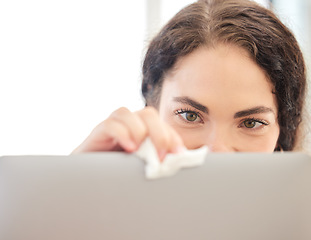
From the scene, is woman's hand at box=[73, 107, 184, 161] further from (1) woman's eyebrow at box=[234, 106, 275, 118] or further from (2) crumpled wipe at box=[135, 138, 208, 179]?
(1) woman's eyebrow at box=[234, 106, 275, 118]

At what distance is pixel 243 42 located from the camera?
843 mm

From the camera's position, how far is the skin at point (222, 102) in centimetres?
75

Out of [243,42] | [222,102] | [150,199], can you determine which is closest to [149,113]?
[150,199]

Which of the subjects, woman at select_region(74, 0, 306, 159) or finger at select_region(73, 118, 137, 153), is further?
woman at select_region(74, 0, 306, 159)

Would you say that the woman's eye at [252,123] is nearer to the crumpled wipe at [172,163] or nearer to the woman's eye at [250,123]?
the woman's eye at [250,123]

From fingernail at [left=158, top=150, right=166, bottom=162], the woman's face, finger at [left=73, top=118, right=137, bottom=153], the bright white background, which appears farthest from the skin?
the bright white background

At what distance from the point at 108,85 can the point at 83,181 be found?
1.61m

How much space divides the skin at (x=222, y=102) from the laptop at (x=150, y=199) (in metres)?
0.38

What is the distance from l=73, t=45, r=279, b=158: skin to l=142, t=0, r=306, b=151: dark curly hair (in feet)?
0.11

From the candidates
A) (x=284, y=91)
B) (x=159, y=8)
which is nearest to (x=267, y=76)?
(x=284, y=91)

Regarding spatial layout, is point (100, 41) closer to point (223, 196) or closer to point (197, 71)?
point (197, 71)

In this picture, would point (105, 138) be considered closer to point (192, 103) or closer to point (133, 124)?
point (133, 124)

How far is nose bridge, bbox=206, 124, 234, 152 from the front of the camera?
0.76 metres

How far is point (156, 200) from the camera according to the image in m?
0.35
